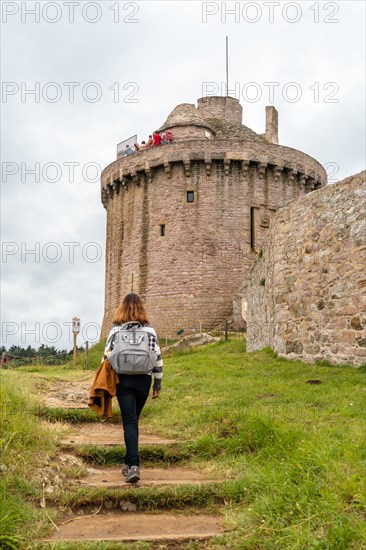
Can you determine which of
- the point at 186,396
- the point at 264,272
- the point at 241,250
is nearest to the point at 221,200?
the point at 241,250

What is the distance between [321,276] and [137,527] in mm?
8055

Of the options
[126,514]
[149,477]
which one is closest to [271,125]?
[149,477]

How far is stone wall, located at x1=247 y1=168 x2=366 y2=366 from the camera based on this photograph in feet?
35.4

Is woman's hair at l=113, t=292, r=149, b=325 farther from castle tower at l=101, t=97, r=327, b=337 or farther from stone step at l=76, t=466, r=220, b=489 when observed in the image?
castle tower at l=101, t=97, r=327, b=337

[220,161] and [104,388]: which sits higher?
[220,161]

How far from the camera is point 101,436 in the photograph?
295 inches

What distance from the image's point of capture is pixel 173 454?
6.42 metres

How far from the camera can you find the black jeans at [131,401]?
567cm

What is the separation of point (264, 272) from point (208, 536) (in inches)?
457

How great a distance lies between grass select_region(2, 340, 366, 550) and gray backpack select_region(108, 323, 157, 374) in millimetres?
1170

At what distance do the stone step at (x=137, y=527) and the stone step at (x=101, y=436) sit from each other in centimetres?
197

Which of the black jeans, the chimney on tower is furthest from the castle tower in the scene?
the black jeans

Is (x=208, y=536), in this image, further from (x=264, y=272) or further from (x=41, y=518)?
(x=264, y=272)

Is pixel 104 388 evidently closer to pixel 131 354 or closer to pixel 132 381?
pixel 132 381
